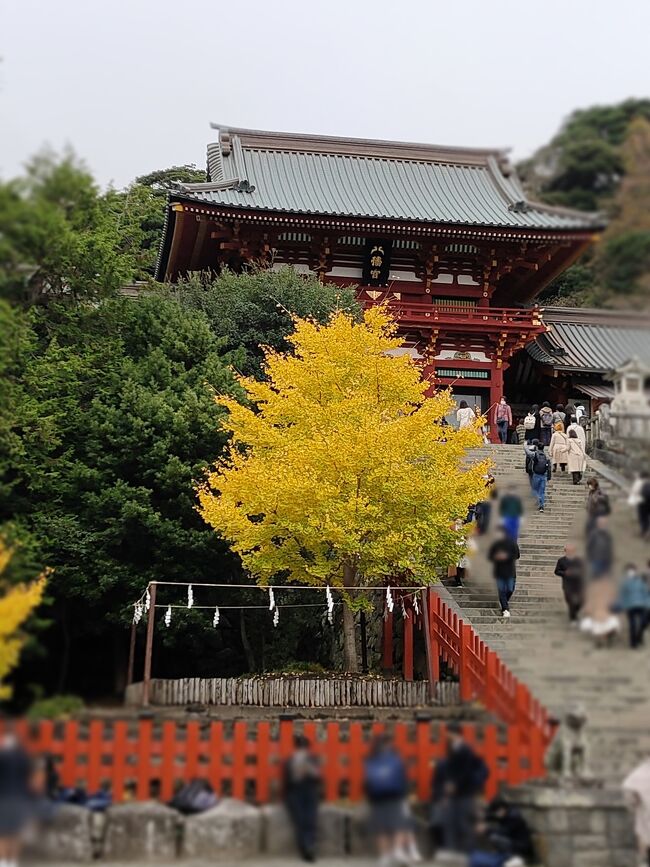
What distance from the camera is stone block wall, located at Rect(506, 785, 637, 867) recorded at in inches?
288

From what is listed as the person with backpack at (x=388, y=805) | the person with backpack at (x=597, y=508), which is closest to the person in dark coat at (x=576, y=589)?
the person with backpack at (x=597, y=508)

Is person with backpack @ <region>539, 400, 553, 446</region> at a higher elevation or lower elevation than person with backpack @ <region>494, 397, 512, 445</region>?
lower

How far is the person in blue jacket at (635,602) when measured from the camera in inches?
265

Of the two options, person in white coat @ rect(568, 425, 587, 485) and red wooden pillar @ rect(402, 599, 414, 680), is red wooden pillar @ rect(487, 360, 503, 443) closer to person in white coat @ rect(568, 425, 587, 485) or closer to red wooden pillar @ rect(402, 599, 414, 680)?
red wooden pillar @ rect(402, 599, 414, 680)

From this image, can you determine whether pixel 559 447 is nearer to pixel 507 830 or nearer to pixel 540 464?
pixel 540 464

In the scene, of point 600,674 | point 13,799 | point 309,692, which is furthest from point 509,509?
point 309,692

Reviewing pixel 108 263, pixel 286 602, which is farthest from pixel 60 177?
pixel 286 602

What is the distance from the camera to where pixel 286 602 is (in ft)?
57.4

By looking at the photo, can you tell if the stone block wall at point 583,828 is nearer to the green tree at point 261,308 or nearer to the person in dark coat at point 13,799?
the person in dark coat at point 13,799

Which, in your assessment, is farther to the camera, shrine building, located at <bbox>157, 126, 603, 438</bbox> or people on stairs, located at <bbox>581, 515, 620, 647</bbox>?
shrine building, located at <bbox>157, 126, 603, 438</bbox>

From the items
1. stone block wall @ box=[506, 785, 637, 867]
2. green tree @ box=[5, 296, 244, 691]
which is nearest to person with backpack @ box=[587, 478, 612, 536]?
stone block wall @ box=[506, 785, 637, 867]

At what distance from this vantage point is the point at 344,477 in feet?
44.7

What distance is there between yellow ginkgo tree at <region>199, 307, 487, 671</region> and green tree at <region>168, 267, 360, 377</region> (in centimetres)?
527

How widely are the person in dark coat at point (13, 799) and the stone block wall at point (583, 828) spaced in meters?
3.86
